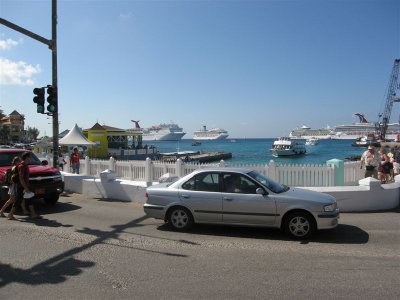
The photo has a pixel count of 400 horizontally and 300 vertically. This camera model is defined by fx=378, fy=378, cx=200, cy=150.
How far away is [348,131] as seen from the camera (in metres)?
152

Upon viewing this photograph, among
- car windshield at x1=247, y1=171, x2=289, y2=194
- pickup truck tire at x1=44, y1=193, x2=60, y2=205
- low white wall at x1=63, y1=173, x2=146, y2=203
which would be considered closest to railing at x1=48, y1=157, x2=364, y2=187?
low white wall at x1=63, y1=173, x2=146, y2=203

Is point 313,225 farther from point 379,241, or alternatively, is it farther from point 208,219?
point 208,219

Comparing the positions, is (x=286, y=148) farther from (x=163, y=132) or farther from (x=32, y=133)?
(x=163, y=132)

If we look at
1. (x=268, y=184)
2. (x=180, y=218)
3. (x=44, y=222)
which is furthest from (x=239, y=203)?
(x=44, y=222)

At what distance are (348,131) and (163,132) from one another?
79841 millimetres

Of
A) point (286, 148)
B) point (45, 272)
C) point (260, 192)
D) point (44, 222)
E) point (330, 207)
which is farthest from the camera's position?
point (286, 148)

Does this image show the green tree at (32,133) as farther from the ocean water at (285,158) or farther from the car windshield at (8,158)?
the car windshield at (8,158)

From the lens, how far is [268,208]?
286 inches

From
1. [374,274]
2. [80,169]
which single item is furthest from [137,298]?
[80,169]

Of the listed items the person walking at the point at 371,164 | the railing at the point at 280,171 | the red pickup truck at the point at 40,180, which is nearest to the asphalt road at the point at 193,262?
the red pickup truck at the point at 40,180

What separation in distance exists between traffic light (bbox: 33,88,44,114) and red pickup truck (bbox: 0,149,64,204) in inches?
86.4

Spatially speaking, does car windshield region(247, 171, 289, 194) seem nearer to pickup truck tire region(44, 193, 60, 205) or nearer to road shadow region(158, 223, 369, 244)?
road shadow region(158, 223, 369, 244)

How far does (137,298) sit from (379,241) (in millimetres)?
4810

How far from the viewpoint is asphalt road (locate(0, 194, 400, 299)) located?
4613 mm
